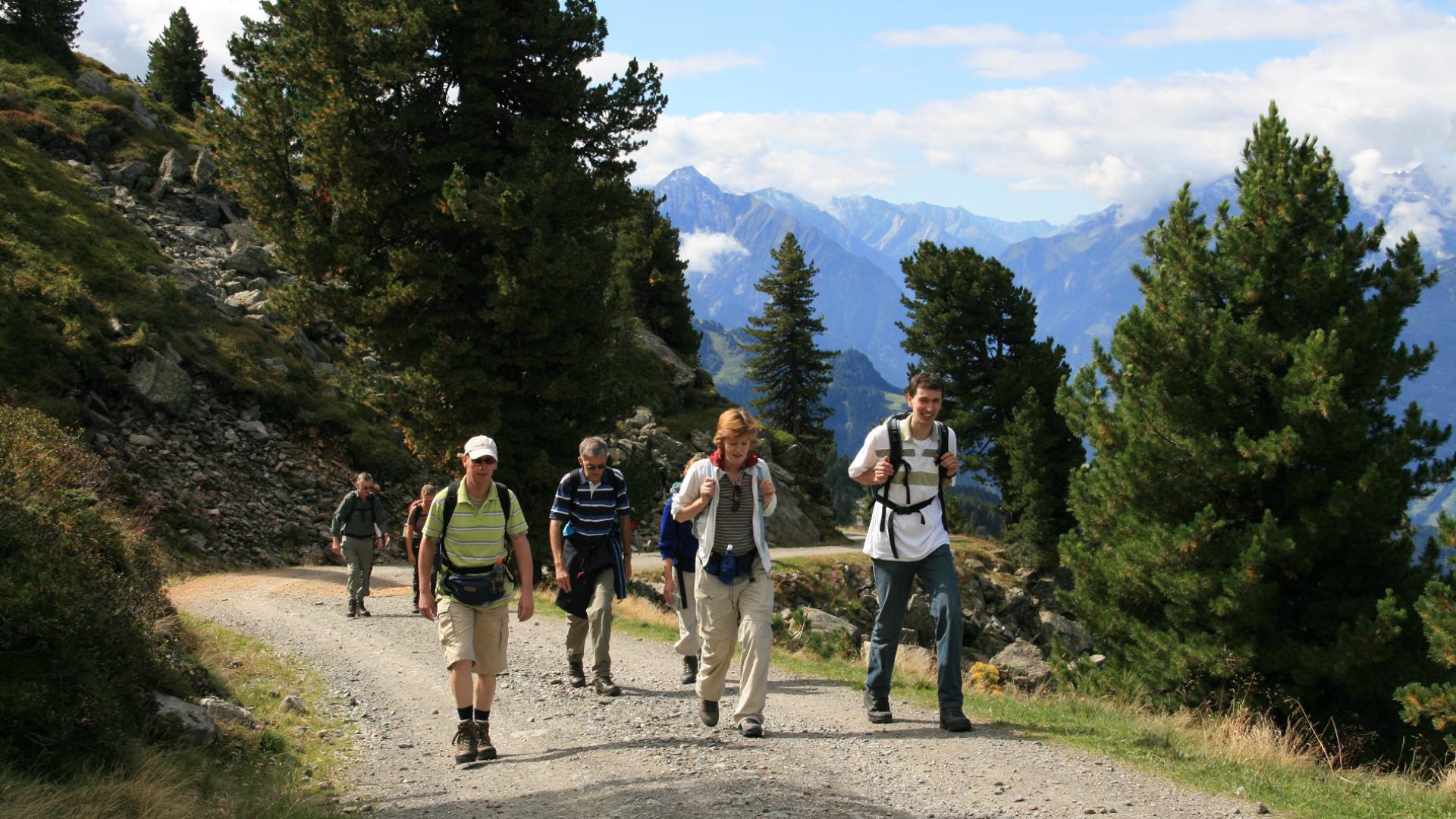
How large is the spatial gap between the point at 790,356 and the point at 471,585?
49241mm

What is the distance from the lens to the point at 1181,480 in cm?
1414

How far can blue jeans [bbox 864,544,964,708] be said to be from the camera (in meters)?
6.80

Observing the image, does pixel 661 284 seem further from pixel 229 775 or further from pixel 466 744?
pixel 229 775

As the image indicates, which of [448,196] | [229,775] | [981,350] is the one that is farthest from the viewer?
[981,350]

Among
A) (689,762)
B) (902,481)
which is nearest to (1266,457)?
(902,481)

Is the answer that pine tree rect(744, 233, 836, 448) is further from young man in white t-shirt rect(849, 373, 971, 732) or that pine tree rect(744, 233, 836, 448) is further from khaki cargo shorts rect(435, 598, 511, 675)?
khaki cargo shorts rect(435, 598, 511, 675)

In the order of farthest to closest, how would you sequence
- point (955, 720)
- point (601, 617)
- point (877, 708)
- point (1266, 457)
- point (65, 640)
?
1. point (1266, 457)
2. point (601, 617)
3. point (877, 708)
4. point (955, 720)
5. point (65, 640)

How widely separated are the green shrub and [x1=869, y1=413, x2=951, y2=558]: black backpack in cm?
512

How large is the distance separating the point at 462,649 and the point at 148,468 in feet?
68.8

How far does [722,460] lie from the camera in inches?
272

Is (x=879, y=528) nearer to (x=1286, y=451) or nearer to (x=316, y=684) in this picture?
(x=316, y=684)

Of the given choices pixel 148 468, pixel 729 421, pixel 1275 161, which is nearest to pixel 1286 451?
pixel 1275 161

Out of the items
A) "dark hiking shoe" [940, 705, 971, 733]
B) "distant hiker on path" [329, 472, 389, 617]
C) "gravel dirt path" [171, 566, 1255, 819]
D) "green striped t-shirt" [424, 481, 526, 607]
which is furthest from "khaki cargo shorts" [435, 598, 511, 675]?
"distant hiker on path" [329, 472, 389, 617]

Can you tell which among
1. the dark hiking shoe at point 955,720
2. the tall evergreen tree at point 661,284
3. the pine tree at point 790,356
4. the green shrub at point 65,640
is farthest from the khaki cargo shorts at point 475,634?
the pine tree at point 790,356
